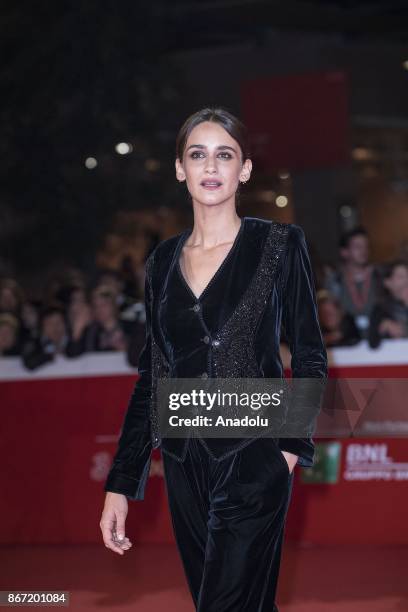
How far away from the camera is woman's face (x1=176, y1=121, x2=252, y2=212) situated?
2.87 m

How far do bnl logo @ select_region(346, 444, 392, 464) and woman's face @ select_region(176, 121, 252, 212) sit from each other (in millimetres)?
4160

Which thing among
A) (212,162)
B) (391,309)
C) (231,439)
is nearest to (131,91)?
(391,309)

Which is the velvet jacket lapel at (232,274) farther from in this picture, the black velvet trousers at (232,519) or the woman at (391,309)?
the woman at (391,309)

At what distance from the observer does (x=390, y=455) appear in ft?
22.1

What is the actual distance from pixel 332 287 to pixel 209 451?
16.9ft

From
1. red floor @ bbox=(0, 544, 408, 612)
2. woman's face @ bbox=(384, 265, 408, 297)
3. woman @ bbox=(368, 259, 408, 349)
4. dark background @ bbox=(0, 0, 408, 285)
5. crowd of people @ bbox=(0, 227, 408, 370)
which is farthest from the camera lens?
dark background @ bbox=(0, 0, 408, 285)

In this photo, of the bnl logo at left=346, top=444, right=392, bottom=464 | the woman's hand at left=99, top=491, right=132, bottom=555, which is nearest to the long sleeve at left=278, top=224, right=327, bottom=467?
the woman's hand at left=99, top=491, right=132, bottom=555

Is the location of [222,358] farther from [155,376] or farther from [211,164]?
[211,164]

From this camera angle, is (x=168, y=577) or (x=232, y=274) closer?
(x=232, y=274)

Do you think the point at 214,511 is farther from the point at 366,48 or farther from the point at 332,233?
the point at 366,48

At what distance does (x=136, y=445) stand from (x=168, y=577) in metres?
3.35

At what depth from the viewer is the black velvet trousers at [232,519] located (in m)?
2.66

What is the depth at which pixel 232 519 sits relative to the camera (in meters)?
2.68

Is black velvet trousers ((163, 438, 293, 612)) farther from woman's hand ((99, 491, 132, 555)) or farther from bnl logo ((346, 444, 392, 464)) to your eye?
bnl logo ((346, 444, 392, 464))
